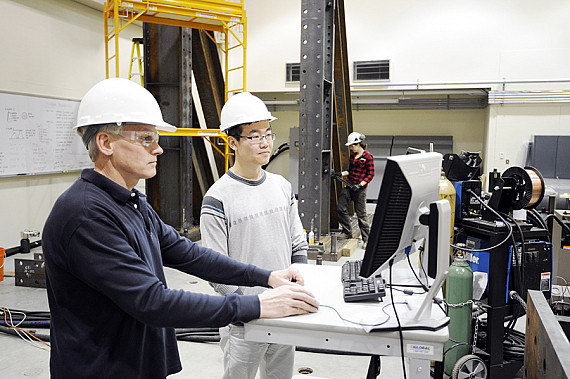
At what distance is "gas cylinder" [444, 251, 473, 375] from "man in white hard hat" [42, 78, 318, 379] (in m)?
1.84

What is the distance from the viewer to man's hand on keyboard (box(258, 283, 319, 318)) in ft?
5.02

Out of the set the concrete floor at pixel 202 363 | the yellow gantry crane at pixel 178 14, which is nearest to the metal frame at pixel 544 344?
the concrete floor at pixel 202 363

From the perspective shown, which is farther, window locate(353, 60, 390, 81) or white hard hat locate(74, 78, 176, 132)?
window locate(353, 60, 390, 81)

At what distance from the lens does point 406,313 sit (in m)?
1.60

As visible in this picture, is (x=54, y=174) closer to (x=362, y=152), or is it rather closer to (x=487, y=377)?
(x=362, y=152)

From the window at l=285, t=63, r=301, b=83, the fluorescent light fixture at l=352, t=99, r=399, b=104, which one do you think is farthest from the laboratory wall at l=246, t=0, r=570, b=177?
the fluorescent light fixture at l=352, t=99, r=399, b=104

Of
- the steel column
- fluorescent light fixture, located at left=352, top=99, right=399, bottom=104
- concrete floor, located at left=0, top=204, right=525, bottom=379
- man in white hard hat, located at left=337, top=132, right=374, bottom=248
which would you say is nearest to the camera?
concrete floor, located at left=0, top=204, right=525, bottom=379

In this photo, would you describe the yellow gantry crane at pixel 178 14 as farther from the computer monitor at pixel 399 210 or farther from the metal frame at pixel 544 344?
the metal frame at pixel 544 344

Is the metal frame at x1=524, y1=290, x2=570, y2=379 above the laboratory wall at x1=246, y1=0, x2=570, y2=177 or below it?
below

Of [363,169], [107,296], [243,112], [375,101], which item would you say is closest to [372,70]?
[375,101]

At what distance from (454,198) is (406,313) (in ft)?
6.74

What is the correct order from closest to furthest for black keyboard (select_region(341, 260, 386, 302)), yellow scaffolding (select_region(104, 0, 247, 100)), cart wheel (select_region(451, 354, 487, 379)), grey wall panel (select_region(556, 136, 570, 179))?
black keyboard (select_region(341, 260, 386, 302)), cart wheel (select_region(451, 354, 487, 379)), yellow scaffolding (select_region(104, 0, 247, 100)), grey wall panel (select_region(556, 136, 570, 179))

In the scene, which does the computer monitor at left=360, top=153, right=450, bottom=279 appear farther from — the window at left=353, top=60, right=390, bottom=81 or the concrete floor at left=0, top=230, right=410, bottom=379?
the window at left=353, top=60, right=390, bottom=81

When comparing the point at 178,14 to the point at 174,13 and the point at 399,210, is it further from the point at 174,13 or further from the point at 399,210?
the point at 399,210
